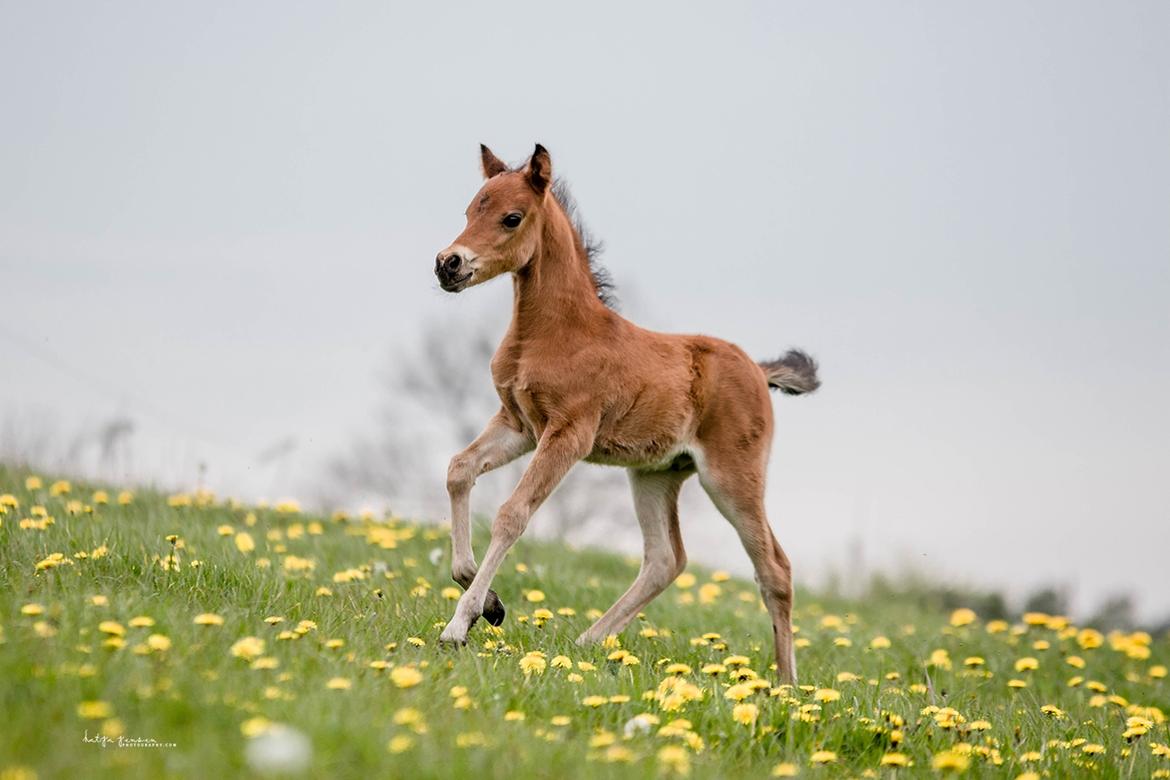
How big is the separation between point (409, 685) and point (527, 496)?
7.38 ft

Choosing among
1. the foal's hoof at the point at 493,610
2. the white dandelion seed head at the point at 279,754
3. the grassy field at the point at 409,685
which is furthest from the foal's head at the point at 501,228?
the white dandelion seed head at the point at 279,754

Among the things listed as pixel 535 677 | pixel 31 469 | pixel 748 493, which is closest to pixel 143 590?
pixel 535 677

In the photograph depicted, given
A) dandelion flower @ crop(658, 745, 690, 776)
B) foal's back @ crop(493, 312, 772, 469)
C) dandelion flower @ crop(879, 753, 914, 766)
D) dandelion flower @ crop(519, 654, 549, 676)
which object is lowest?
dandelion flower @ crop(879, 753, 914, 766)

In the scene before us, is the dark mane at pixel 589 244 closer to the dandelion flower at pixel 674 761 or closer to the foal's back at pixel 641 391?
the foal's back at pixel 641 391

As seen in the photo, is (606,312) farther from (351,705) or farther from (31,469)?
(31,469)

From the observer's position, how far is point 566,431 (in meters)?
7.27

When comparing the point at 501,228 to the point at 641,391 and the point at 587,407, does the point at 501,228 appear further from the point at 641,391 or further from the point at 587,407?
the point at 641,391

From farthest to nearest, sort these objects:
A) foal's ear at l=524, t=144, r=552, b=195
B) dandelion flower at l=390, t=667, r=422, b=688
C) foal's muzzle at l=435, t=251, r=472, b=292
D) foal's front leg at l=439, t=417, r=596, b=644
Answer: foal's ear at l=524, t=144, r=552, b=195, foal's muzzle at l=435, t=251, r=472, b=292, foal's front leg at l=439, t=417, r=596, b=644, dandelion flower at l=390, t=667, r=422, b=688

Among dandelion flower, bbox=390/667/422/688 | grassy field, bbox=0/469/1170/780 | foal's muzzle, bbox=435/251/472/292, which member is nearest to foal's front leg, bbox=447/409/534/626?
grassy field, bbox=0/469/1170/780

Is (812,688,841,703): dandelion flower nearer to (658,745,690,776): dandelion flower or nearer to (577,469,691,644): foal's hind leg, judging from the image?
(658,745,690,776): dandelion flower

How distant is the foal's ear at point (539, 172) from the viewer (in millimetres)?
7352

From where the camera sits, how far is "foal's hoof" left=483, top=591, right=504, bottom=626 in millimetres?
7039

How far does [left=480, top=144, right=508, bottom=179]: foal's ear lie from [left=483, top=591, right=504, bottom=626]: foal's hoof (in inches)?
98.6

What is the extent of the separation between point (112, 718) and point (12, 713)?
0.33 m
